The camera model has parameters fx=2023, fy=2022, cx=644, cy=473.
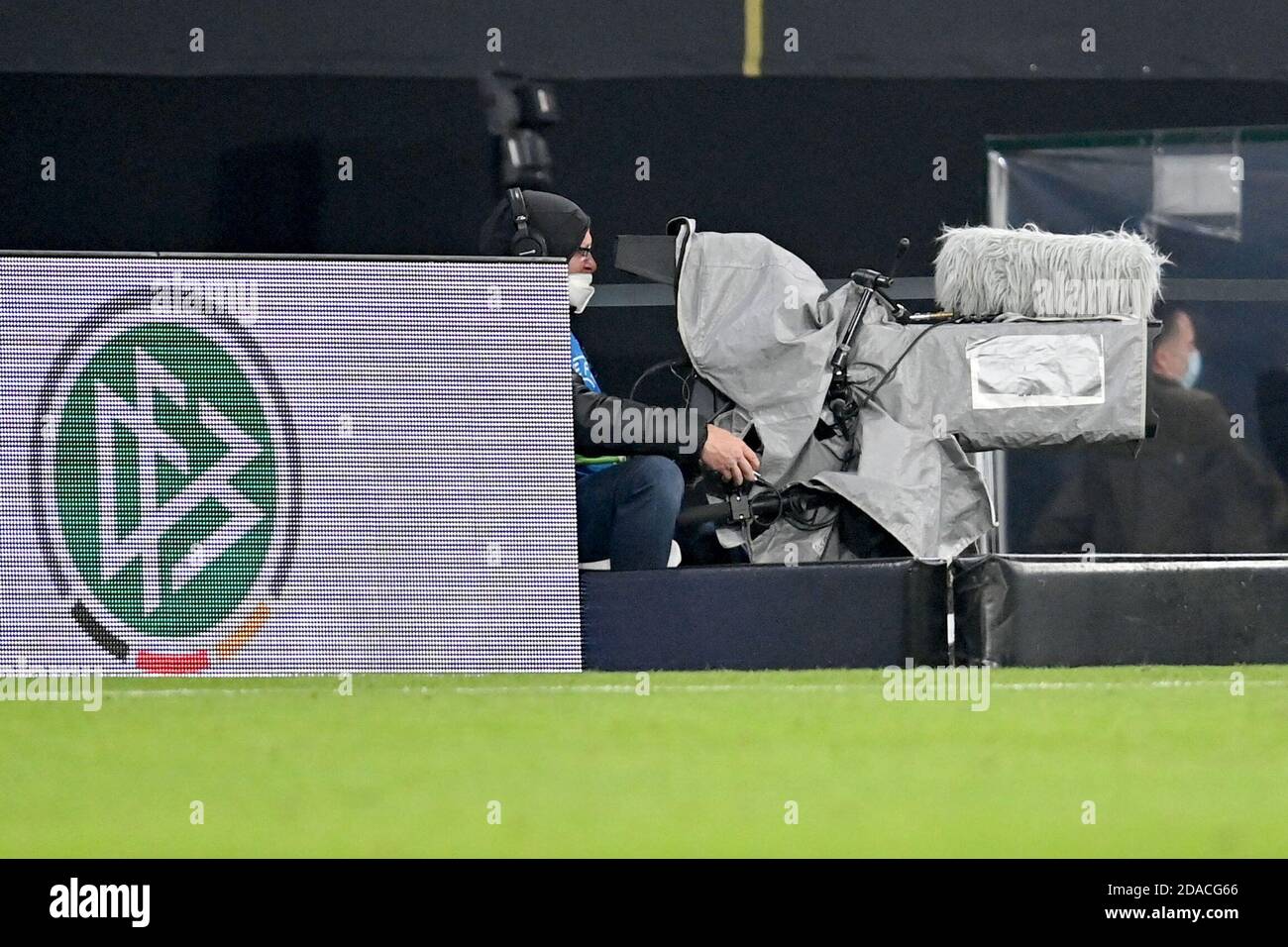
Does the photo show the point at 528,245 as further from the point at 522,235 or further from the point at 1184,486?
the point at 1184,486

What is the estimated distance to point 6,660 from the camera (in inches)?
178

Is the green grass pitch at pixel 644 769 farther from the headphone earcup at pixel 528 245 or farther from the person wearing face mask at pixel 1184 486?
the person wearing face mask at pixel 1184 486

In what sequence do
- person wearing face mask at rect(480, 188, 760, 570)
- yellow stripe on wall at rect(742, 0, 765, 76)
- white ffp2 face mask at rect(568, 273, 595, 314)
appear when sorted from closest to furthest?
1. person wearing face mask at rect(480, 188, 760, 570)
2. white ffp2 face mask at rect(568, 273, 595, 314)
3. yellow stripe on wall at rect(742, 0, 765, 76)

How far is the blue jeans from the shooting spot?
16.7ft

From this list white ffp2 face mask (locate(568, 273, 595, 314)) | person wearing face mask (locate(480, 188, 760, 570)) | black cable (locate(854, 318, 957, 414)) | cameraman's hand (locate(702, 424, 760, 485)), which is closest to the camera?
person wearing face mask (locate(480, 188, 760, 570))

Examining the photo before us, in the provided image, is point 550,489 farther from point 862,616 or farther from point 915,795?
point 915,795

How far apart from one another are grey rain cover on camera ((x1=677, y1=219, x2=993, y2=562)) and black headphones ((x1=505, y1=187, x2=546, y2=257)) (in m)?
0.40

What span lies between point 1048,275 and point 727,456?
3.30 feet

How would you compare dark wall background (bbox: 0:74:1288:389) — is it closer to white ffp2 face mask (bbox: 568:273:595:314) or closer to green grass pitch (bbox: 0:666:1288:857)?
white ffp2 face mask (bbox: 568:273:595:314)

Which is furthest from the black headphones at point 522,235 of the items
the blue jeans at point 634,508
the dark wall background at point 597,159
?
the dark wall background at point 597,159

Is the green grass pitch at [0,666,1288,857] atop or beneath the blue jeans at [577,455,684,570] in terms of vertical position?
beneath

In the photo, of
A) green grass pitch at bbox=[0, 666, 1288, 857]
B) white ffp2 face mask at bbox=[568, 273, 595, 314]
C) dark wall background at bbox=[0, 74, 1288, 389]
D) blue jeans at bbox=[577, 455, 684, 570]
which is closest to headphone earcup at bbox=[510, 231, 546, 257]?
white ffp2 face mask at bbox=[568, 273, 595, 314]

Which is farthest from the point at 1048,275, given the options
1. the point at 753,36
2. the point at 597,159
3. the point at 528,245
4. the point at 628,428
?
the point at 597,159

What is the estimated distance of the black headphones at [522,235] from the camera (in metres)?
5.24
